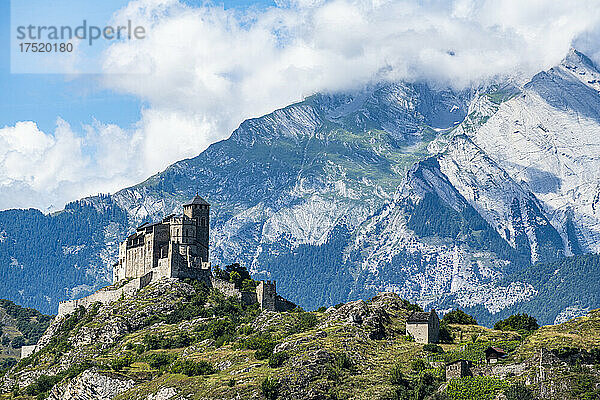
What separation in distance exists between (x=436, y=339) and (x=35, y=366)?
90.6 m

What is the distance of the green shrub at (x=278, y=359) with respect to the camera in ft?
458

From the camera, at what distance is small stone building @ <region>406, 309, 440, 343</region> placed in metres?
145

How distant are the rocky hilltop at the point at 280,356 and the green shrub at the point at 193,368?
0.77ft

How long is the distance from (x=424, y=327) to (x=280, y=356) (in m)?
23.4

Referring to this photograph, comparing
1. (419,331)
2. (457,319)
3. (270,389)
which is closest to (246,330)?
(419,331)

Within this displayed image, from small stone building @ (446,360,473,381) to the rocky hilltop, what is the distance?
904 millimetres

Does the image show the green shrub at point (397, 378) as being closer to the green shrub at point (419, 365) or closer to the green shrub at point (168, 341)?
the green shrub at point (419, 365)

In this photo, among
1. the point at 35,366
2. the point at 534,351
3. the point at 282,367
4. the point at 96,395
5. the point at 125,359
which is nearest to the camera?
the point at 534,351

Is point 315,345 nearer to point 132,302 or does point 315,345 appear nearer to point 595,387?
point 595,387

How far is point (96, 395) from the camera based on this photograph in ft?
500

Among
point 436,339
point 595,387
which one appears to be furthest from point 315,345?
point 595,387

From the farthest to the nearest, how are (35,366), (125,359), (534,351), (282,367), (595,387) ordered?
(35,366), (125,359), (282,367), (534,351), (595,387)

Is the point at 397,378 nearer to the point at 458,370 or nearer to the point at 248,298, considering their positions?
the point at 458,370

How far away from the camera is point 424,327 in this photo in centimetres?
14600
